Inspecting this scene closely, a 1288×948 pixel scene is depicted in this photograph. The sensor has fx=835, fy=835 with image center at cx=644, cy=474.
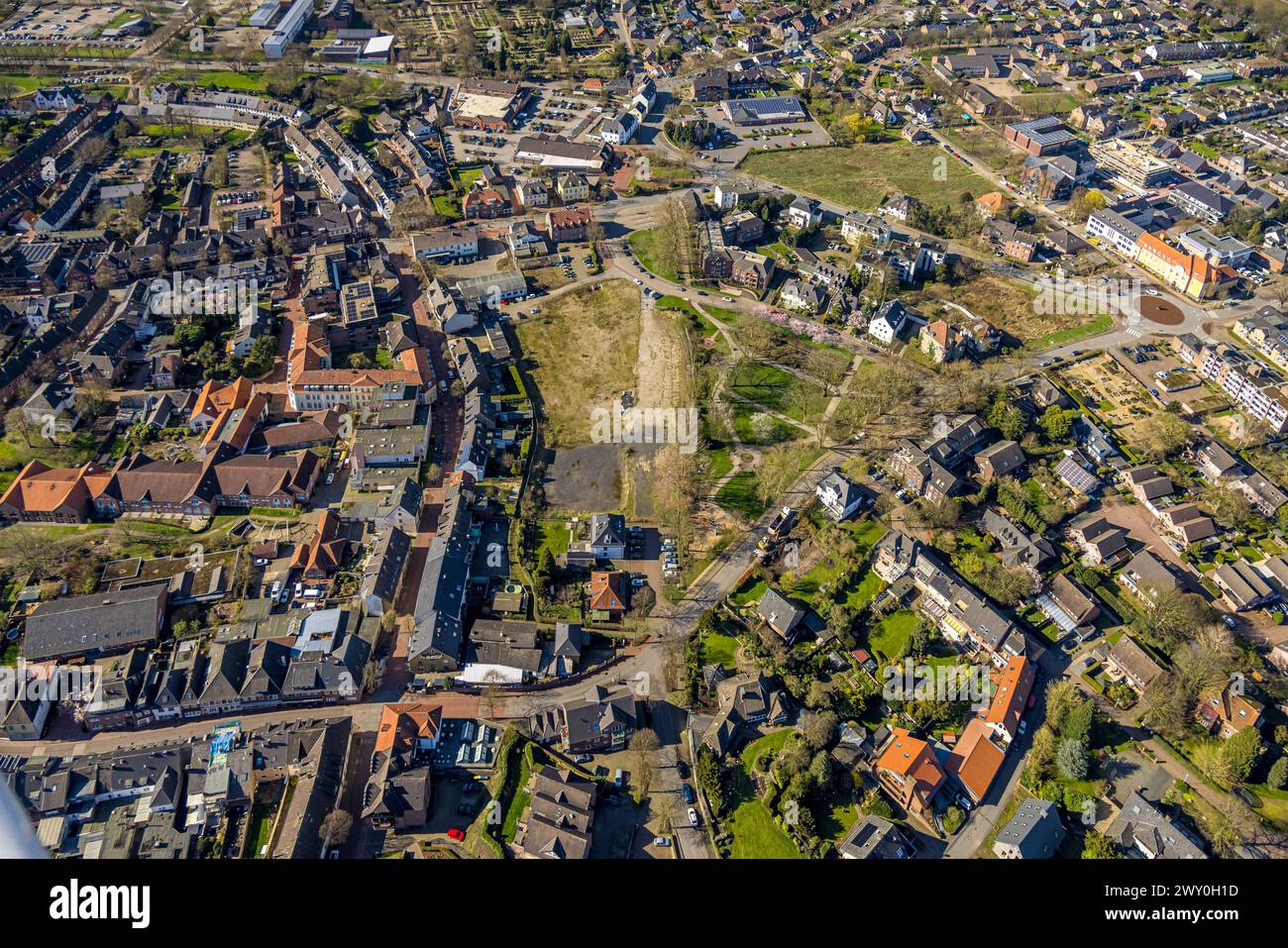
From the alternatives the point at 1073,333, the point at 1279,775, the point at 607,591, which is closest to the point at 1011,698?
the point at 1279,775

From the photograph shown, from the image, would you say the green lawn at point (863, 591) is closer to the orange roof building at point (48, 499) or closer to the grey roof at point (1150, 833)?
the grey roof at point (1150, 833)

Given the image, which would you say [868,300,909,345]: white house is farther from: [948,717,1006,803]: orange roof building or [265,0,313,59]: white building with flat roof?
[265,0,313,59]: white building with flat roof

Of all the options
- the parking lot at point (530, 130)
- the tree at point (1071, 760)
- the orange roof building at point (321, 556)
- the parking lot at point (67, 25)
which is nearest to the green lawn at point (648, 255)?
the parking lot at point (530, 130)

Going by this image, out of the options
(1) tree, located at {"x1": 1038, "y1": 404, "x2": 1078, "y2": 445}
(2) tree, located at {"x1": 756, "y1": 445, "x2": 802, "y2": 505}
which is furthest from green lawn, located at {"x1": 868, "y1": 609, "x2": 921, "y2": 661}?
(1) tree, located at {"x1": 1038, "y1": 404, "x2": 1078, "y2": 445}

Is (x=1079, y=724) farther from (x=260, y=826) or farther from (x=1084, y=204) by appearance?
(x=1084, y=204)

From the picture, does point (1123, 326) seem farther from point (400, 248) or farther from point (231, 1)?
point (231, 1)
